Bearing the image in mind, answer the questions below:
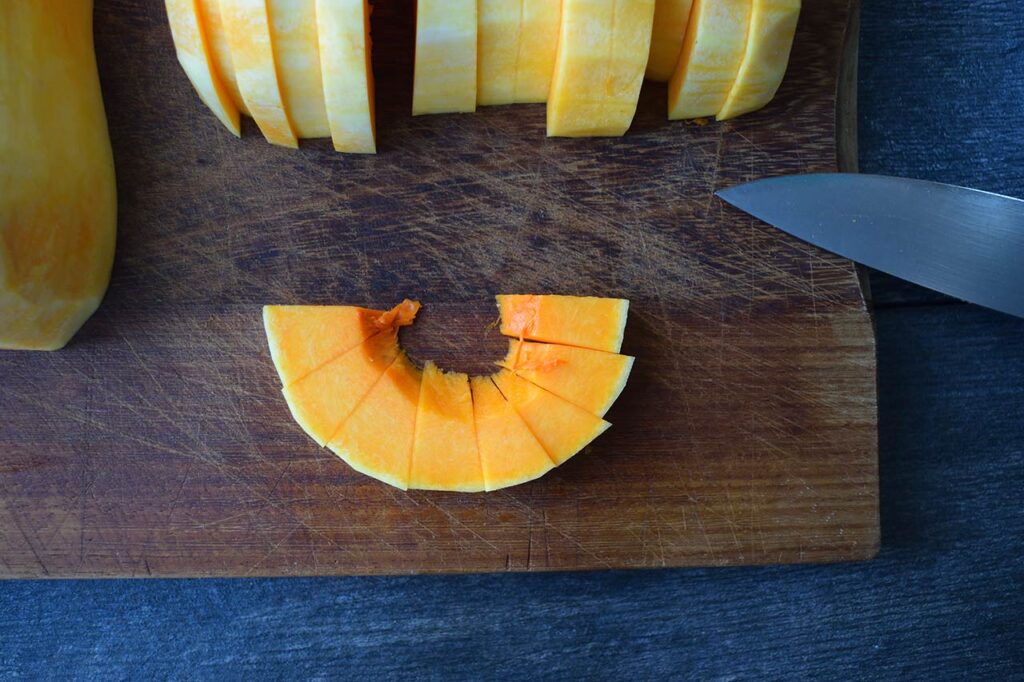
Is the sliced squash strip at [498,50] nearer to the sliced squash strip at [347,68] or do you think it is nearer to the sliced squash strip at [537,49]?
the sliced squash strip at [537,49]

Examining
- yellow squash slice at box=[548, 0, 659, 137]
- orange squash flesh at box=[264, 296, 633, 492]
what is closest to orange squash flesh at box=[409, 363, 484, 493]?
orange squash flesh at box=[264, 296, 633, 492]

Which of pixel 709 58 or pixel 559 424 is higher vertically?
pixel 709 58

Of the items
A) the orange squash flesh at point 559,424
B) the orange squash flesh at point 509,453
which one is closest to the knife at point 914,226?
the orange squash flesh at point 559,424

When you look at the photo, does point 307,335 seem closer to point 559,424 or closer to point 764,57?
point 559,424

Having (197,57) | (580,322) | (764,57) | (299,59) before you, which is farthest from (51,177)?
(764,57)

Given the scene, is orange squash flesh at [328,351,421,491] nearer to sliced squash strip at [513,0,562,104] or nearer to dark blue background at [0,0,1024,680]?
dark blue background at [0,0,1024,680]
